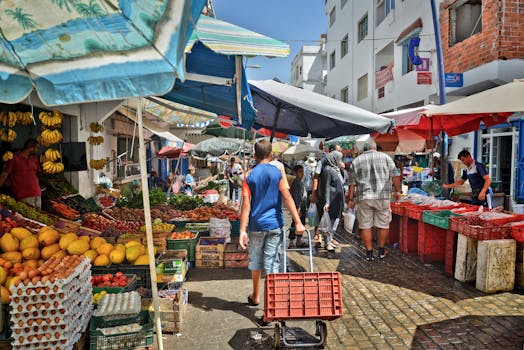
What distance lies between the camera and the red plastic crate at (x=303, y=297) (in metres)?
3.85

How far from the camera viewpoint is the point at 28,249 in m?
4.75

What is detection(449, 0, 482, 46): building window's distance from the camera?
1302 cm

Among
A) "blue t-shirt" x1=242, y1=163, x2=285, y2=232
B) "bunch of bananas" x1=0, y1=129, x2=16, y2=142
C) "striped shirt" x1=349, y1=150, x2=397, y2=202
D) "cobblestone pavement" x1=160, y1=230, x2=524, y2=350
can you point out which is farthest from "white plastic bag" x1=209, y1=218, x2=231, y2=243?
"bunch of bananas" x1=0, y1=129, x2=16, y2=142

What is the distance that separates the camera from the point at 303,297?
3918 mm

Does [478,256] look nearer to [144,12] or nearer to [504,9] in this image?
[144,12]

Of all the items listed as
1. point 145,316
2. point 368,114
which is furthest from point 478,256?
point 145,316

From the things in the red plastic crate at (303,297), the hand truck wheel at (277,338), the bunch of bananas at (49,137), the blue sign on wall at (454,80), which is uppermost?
the blue sign on wall at (454,80)

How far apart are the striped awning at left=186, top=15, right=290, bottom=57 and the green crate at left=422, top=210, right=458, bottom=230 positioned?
428cm

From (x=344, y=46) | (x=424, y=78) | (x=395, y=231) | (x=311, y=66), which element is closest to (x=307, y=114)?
(x=395, y=231)

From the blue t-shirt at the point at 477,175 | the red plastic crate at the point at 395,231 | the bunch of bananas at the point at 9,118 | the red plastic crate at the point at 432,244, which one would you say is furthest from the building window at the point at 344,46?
the bunch of bananas at the point at 9,118

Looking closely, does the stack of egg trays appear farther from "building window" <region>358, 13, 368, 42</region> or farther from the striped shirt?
"building window" <region>358, 13, 368, 42</region>

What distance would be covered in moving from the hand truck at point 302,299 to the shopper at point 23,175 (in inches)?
221

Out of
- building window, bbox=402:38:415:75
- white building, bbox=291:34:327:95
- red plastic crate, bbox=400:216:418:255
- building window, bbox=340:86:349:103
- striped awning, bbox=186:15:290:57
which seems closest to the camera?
striped awning, bbox=186:15:290:57

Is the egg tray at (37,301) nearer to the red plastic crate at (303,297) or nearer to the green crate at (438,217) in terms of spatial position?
the red plastic crate at (303,297)
